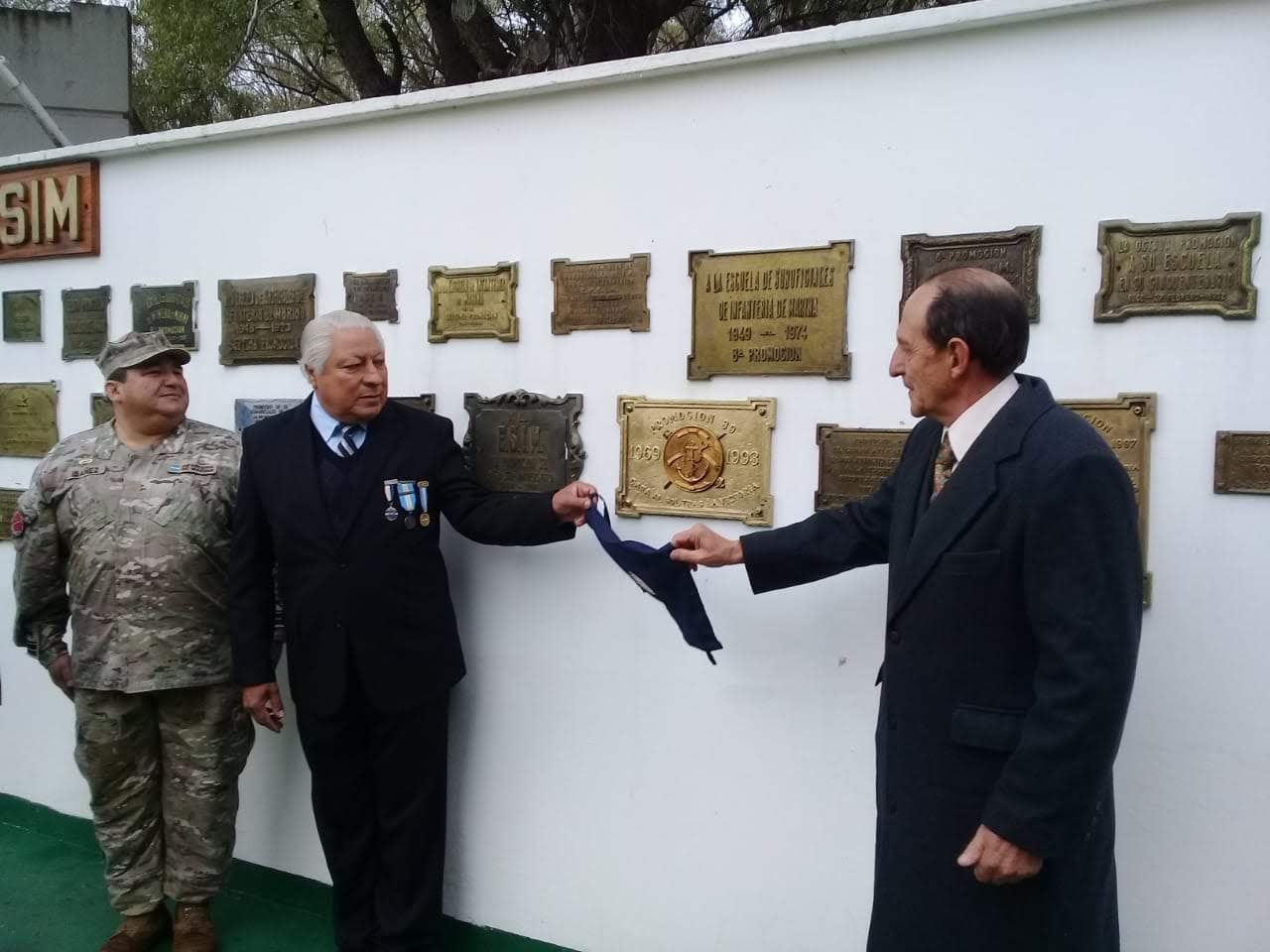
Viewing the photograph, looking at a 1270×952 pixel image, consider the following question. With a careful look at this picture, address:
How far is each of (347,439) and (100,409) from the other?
152 centimetres

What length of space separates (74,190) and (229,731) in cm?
215

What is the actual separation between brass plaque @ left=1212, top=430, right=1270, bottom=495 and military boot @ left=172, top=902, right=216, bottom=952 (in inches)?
124

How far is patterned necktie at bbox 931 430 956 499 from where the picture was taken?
6.85 feet

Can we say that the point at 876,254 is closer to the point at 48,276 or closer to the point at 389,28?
the point at 48,276

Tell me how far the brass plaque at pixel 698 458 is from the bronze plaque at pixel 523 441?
0.17 metres

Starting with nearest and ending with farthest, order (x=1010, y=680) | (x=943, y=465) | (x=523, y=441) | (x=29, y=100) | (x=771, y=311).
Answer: (x=1010, y=680) < (x=943, y=465) < (x=771, y=311) < (x=523, y=441) < (x=29, y=100)

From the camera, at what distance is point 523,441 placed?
3184 millimetres

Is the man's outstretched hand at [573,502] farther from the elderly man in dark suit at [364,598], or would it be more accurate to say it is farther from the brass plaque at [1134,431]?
the brass plaque at [1134,431]

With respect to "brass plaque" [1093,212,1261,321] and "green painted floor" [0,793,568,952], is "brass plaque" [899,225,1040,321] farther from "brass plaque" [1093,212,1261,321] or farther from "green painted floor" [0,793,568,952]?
"green painted floor" [0,793,568,952]

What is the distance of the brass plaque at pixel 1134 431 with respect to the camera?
7.70 feet

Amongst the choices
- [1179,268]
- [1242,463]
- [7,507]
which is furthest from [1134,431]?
[7,507]


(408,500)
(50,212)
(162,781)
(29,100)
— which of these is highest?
(29,100)

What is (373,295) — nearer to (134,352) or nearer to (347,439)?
(347,439)

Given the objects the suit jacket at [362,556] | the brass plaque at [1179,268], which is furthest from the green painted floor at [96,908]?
the brass plaque at [1179,268]
